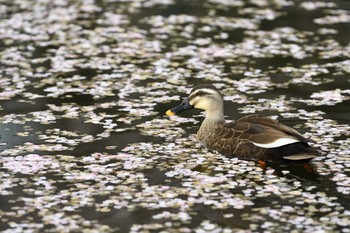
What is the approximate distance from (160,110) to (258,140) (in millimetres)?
2368

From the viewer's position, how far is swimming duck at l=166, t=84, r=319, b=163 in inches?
368

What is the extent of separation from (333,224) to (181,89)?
5257mm

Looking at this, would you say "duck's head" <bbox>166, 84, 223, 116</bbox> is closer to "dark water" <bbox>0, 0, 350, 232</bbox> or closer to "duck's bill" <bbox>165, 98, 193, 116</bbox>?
"duck's bill" <bbox>165, 98, 193, 116</bbox>

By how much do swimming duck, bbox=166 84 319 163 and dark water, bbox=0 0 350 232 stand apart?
148 millimetres

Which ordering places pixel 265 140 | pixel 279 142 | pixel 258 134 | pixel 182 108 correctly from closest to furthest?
pixel 279 142, pixel 265 140, pixel 258 134, pixel 182 108

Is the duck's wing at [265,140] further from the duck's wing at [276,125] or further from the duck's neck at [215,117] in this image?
the duck's neck at [215,117]

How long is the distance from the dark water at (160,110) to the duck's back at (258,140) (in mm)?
142

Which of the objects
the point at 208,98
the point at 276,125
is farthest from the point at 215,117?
the point at 276,125

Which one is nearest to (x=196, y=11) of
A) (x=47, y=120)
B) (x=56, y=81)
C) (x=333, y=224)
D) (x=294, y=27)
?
(x=294, y=27)

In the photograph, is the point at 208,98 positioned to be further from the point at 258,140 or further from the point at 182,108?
the point at 258,140

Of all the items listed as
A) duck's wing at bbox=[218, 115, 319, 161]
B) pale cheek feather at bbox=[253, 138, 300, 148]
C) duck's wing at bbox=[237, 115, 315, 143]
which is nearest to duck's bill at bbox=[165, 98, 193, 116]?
duck's wing at bbox=[218, 115, 319, 161]

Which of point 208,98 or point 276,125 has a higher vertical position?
point 208,98

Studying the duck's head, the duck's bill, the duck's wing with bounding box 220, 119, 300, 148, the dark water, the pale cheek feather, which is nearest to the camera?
the dark water

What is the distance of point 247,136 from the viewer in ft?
32.3
